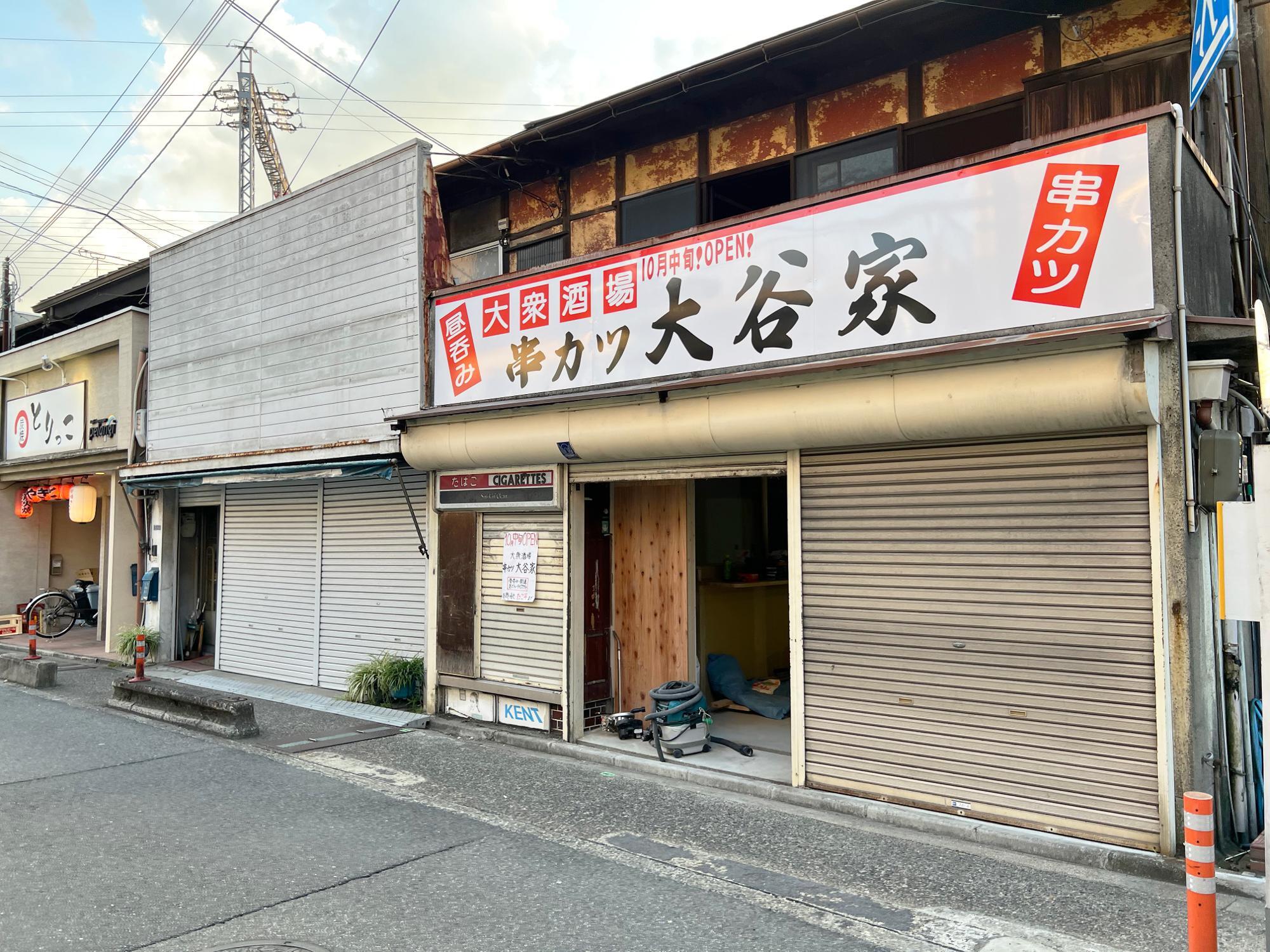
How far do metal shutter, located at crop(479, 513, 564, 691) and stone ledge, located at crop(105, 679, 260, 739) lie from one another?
2.86 metres

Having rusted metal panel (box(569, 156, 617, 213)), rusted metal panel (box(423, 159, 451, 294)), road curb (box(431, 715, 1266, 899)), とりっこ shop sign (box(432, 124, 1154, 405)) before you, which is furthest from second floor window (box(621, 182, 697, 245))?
road curb (box(431, 715, 1266, 899))

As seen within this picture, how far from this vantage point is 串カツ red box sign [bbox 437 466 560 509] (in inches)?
397

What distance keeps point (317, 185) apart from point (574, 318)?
6.26 m

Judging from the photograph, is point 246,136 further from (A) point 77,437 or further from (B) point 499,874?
(B) point 499,874

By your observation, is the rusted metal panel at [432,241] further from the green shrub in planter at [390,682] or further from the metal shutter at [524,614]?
the green shrub in planter at [390,682]

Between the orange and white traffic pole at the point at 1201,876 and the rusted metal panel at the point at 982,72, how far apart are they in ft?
24.6

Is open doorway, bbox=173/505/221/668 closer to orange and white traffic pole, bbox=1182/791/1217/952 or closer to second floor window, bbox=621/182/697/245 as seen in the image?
second floor window, bbox=621/182/697/245

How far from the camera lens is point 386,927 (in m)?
5.25

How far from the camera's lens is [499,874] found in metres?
6.12

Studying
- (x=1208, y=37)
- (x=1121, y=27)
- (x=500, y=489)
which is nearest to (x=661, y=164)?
(x=500, y=489)

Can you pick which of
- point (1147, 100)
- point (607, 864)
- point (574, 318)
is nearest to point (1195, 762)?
point (607, 864)

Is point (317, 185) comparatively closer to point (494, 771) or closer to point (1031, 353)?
point (494, 771)

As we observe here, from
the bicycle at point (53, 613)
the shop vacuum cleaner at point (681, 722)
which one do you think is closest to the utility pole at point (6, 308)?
the bicycle at point (53, 613)

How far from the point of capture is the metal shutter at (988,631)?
6219 mm
